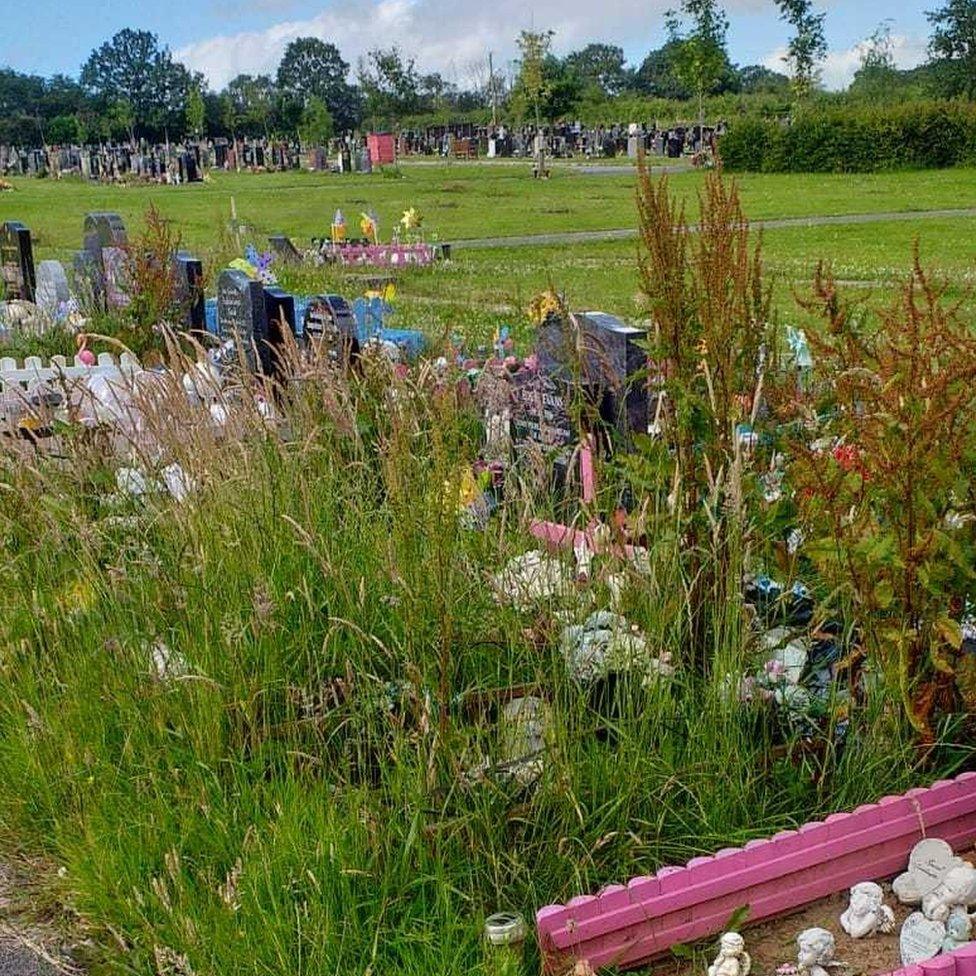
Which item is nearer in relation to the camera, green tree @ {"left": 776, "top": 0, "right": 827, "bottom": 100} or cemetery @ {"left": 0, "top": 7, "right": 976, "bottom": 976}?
cemetery @ {"left": 0, "top": 7, "right": 976, "bottom": 976}

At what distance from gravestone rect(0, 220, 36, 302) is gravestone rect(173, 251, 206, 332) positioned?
256cm

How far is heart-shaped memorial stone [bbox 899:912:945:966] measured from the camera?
7.91ft

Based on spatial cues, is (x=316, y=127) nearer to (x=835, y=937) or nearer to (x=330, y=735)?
(x=330, y=735)

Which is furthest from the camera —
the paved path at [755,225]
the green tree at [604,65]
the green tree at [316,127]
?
the green tree at [604,65]

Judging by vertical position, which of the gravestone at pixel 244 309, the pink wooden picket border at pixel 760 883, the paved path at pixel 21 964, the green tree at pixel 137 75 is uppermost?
the green tree at pixel 137 75

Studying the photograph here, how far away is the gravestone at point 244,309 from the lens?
24.3 feet

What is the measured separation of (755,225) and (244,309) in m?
14.9

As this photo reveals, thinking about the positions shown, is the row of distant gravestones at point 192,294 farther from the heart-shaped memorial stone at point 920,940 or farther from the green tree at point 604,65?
the green tree at point 604,65

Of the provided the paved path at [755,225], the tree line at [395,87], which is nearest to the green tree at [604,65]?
the tree line at [395,87]

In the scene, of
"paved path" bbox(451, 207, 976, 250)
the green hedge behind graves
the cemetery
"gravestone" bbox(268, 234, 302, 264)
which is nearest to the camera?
the cemetery

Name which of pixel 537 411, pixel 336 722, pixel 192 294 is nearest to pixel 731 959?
pixel 336 722

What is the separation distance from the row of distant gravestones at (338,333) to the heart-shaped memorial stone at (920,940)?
1.48 meters

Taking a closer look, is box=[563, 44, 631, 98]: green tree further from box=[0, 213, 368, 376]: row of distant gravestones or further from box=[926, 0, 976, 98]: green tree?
box=[0, 213, 368, 376]: row of distant gravestones

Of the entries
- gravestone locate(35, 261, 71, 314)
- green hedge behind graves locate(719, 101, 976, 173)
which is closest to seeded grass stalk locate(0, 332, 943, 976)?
gravestone locate(35, 261, 71, 314)
